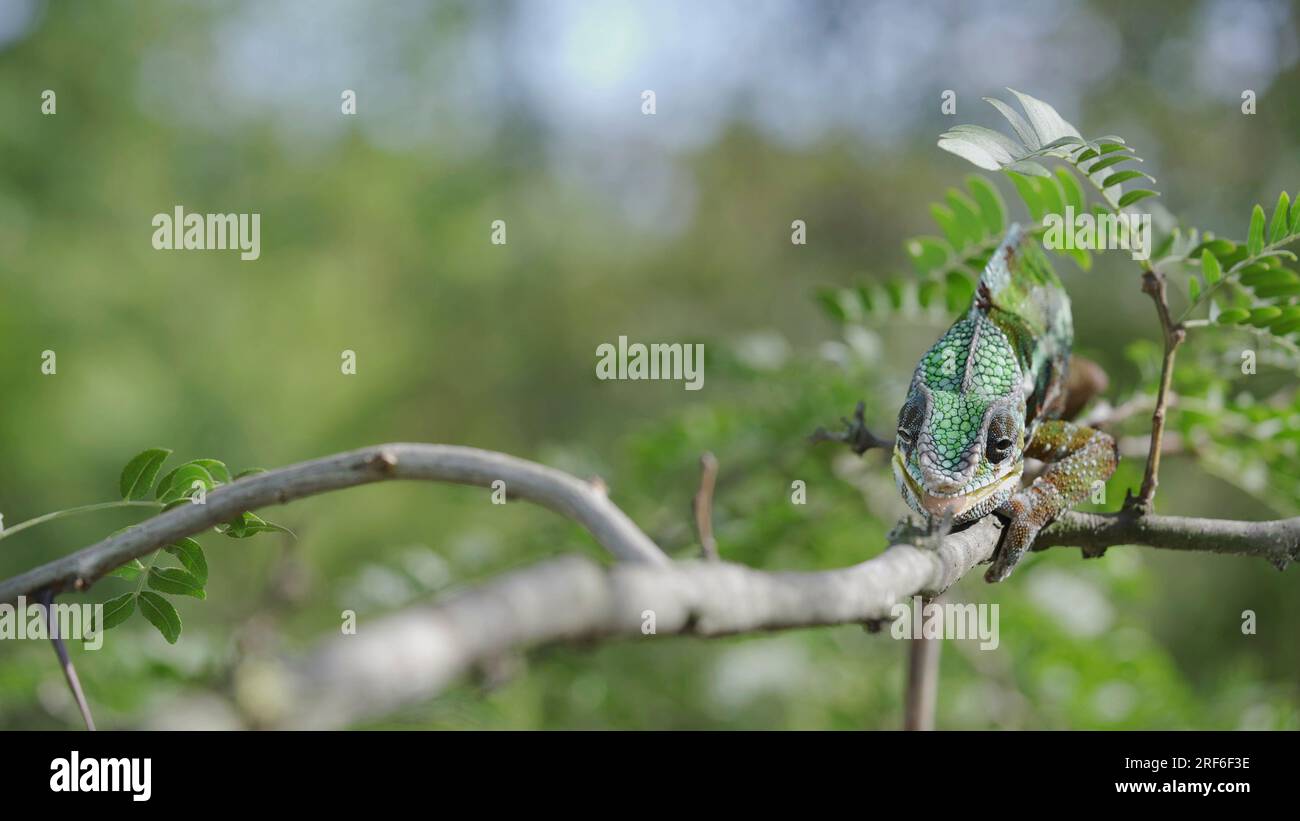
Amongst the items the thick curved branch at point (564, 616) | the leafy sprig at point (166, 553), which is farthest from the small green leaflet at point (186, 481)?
the thick curved branch at point (564, 616)

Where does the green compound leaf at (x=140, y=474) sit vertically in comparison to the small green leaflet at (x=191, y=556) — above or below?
above

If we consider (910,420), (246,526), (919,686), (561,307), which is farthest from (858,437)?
(561,307)

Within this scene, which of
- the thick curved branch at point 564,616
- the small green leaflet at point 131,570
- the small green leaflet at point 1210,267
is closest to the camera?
the thick curved branch at point 564,616

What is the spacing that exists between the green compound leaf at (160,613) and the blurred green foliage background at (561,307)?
0.64 ft

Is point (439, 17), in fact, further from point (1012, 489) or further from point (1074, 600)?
point (1012, 489)

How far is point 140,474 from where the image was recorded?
3.62 ft

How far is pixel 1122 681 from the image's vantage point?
7.66ft

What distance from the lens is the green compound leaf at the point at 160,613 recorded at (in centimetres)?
108

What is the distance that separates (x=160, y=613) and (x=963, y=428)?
83 cm

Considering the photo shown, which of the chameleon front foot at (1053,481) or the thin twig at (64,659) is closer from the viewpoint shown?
the thin twig at (64,659)

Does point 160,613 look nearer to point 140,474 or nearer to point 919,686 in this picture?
point 140,474

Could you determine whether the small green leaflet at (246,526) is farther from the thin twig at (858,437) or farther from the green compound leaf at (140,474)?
the thin twig at (858,437)
